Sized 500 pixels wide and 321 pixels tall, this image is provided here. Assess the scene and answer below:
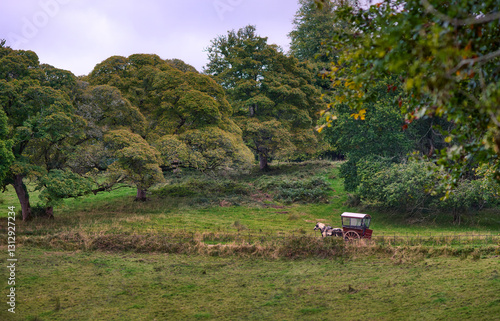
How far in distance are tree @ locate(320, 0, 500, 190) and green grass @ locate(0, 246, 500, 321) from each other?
5804 mm

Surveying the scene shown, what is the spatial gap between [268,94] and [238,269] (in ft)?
101

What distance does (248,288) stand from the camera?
14.0 meters

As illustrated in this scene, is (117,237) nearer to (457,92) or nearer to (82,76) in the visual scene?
(457,92)

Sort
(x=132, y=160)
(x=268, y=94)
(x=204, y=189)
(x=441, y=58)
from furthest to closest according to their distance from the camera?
(x=268, y=94) → (x=204, y=189) → (x=132, y=160) → (x=441, y=58)

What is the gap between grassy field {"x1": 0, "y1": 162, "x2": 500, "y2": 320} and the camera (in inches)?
463

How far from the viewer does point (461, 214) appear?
28141 mm

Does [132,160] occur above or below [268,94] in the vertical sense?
below

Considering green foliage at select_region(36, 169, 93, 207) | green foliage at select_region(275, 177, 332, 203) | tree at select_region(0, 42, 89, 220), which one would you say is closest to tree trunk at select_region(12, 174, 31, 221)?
tree at select_region(0, 42, 89, 220)

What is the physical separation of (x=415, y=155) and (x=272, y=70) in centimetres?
3827

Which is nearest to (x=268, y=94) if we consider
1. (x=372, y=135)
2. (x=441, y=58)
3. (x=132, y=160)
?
(x=372, y=135)

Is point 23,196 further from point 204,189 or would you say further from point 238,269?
point 238,269

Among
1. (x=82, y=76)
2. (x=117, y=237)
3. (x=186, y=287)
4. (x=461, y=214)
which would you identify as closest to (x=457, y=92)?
(x=186, y=287)

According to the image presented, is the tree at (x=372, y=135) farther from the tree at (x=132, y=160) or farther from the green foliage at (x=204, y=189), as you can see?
the tree at (x=132, y=160)

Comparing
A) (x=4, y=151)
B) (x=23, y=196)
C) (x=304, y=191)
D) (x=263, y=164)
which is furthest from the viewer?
(x=263, y=164)
